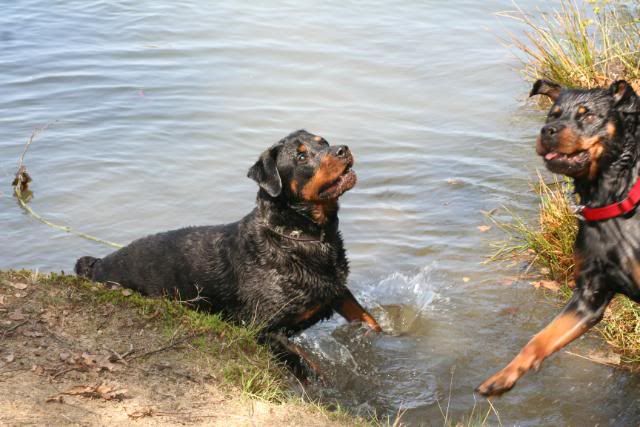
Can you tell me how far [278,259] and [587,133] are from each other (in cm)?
229

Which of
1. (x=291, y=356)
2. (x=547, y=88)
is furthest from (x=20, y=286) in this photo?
(x=547, y=88)

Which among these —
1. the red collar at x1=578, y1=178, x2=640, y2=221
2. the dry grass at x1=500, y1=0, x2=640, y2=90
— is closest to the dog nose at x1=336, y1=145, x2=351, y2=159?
the red collar at x1=578, y1=178, x2=640, y2=221

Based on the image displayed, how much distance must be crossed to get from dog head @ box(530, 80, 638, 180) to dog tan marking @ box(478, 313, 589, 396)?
0.88 m

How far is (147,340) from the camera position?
5.35 metres

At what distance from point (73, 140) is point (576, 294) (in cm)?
709

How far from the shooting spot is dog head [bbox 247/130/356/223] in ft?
19.6

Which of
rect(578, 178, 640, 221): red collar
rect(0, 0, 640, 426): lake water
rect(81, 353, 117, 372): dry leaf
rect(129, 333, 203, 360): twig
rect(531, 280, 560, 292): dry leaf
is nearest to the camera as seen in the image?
rect(81, 353, 117, 372): dry leaf

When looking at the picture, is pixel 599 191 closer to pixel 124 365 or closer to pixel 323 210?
pixel 323 210

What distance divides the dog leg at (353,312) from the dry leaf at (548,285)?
1.37m

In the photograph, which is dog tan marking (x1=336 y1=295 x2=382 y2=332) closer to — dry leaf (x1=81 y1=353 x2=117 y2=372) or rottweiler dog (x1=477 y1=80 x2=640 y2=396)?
rottweiler dog (x1=477 y1=80 x2=640 y2=396)

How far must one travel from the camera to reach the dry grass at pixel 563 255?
584 centimetres

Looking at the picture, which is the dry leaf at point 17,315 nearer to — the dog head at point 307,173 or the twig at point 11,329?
the twig at point 11,329

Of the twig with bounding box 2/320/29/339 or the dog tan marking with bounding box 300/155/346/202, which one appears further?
the dog tan marking with bounding box 300/155/346/202

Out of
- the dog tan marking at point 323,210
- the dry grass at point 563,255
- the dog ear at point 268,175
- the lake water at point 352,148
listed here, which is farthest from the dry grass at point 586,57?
the dog ear at point 268,175
